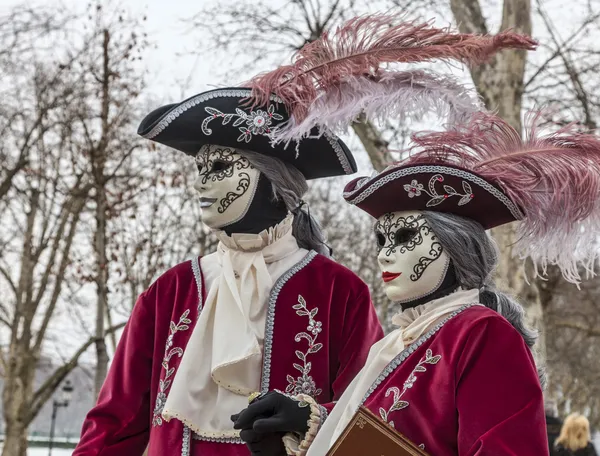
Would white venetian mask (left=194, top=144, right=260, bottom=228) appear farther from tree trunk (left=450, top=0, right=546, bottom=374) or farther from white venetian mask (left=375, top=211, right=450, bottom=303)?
tree trunk (left=450, top=0, right=546, bottom=374)

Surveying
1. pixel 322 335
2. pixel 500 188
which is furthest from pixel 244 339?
pixel 500 188

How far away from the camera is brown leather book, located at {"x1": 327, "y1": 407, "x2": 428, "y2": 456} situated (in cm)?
288

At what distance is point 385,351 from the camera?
3.40 m

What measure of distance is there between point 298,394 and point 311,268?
68 cm

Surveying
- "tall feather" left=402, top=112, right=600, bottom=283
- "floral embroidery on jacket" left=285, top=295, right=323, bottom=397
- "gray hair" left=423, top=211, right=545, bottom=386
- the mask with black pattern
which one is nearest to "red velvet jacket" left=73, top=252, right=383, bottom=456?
"floral embroidery on jacket" left=285, top=295, right=323, bottom=397

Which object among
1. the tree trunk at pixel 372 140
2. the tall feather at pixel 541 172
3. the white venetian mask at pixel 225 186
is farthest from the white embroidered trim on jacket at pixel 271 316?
the tree trunk at pixel 372 140

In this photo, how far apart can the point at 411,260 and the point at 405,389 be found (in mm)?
481

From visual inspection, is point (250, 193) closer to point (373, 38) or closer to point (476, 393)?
point (373, 38)

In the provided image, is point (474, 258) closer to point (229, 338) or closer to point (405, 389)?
point (405, 389)

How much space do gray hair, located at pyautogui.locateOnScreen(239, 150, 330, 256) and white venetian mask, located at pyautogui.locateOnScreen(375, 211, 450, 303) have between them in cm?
68

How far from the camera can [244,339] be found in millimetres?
3721

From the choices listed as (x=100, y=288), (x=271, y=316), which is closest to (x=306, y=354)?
(x=271, y=316)

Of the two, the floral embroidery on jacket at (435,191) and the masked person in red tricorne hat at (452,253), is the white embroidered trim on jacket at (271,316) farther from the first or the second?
the floral embroidery on jacket at (435,191)

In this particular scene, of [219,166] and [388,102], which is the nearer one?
[388,102]
